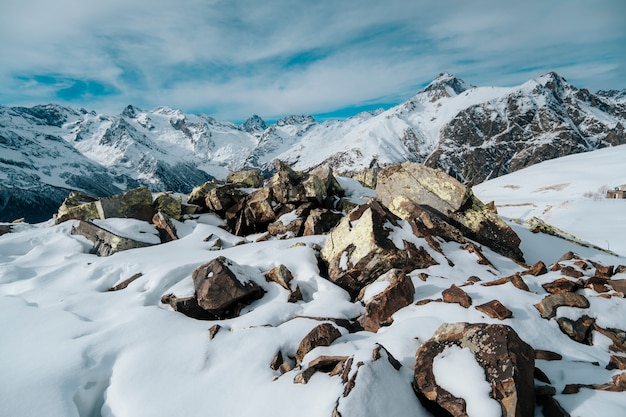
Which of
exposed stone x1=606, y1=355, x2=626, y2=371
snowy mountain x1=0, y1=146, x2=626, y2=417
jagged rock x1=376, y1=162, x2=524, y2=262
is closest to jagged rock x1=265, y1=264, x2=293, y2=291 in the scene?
snowy mountain x1=0, y1=146, x2=626, y2=417

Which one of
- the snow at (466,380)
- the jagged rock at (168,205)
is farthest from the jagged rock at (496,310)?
the jagged rock at (168,205)

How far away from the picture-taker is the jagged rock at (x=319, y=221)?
15328mm

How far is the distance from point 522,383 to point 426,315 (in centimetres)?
274

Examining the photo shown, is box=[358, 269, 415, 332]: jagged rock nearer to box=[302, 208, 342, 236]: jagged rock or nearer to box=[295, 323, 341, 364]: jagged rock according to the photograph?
box=[295, 323, 341, 364]: jagged rock

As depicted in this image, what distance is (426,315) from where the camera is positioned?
7758 millimetres

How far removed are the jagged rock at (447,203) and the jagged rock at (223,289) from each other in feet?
25.3

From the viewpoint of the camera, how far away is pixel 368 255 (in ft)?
34.7

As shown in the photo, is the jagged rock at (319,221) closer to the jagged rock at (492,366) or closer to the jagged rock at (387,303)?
the jagged rock at (387,303)

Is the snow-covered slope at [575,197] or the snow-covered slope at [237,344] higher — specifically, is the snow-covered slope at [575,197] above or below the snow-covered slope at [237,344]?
below

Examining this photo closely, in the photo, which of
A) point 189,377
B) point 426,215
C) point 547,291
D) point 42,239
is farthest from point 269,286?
point 42,239

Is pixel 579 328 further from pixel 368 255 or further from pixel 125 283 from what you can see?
pixel 125 283

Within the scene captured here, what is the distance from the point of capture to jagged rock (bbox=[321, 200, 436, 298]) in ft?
34.7

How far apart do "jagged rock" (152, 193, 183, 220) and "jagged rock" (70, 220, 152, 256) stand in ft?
10.2

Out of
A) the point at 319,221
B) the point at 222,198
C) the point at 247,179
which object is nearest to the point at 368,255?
the point at 319,221
